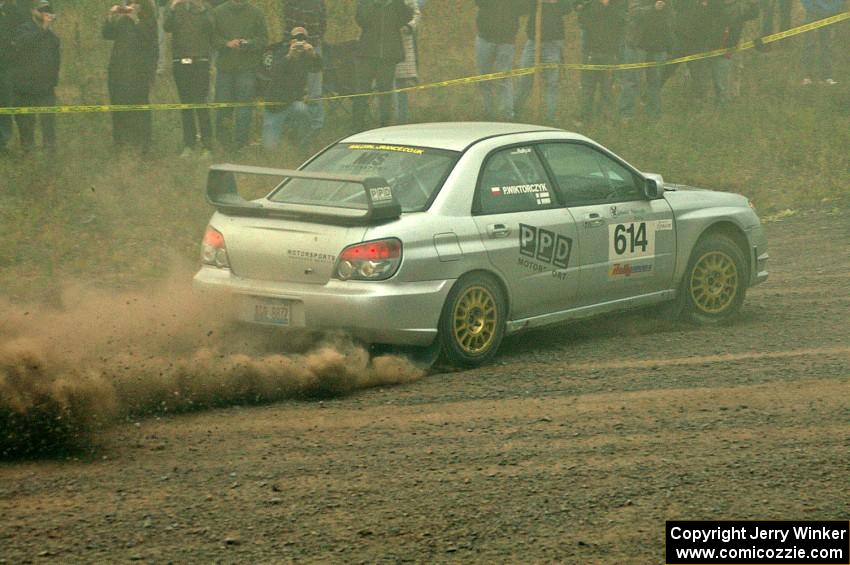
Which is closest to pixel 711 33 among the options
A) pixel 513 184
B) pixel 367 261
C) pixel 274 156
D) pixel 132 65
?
pixel 274 156

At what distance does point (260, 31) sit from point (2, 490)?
34.5 ft

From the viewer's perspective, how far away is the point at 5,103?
14422 millimetres

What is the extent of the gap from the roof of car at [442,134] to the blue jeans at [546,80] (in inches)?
347

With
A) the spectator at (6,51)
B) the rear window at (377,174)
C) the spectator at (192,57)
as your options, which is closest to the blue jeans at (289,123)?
the spectator at (192,57)

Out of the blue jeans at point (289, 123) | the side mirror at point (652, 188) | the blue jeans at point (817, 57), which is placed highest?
the blue jeans at point (817, 57)

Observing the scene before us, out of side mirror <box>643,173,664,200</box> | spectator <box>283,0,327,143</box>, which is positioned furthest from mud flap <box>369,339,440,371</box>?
spectator <box>283,0,327,143</box>

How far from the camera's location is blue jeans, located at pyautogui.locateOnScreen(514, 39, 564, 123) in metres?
18.3

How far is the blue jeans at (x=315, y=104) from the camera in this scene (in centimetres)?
1642

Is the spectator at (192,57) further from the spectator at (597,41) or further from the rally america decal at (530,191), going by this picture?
the rally america decal at (530,191)

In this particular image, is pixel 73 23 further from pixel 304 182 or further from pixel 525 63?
pixel 304 182

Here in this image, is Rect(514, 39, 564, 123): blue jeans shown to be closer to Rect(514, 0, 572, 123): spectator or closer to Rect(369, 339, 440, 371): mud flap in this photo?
Rect(514, 0, 572, 123): spectator

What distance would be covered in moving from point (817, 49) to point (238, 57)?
10991mm

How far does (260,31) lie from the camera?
1573cm

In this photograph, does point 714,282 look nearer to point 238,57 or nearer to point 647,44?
point 238,57
